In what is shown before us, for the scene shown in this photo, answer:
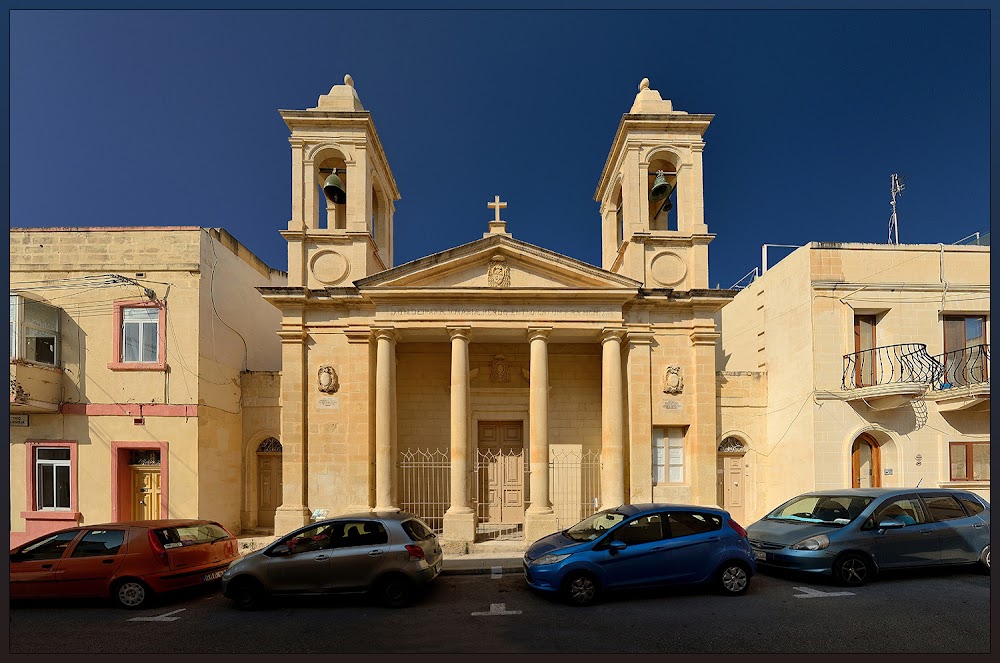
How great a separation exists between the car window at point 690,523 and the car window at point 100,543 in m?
8.07

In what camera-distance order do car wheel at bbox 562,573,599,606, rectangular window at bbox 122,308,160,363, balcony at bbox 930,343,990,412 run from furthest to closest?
rectangular window at bbox 122,308,160,363
balcony at bbox 930,343,990,412
car wheel at bbox 562,573,599,606

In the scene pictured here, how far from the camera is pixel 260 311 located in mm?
16797

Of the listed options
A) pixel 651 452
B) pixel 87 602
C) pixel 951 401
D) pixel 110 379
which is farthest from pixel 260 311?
pixel 951 401

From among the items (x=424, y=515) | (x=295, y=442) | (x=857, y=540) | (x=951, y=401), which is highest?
(x=951, y=401)

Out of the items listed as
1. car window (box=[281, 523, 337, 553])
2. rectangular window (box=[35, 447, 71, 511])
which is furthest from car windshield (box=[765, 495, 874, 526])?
rectangular window (box=[35, 447, 71, 511])

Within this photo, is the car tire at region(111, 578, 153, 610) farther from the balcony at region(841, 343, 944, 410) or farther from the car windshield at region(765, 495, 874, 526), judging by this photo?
the balcony at region(841, 343, 944, 410)

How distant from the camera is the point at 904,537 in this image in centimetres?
885

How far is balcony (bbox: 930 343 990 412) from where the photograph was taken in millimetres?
12688

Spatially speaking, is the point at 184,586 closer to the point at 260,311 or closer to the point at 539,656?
the point at 539,656

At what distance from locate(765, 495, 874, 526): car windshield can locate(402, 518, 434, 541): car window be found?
6318 millimetres

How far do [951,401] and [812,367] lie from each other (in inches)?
125

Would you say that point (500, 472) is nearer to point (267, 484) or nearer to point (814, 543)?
point (267, 484)

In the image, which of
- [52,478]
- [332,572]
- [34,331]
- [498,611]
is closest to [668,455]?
[498,611]

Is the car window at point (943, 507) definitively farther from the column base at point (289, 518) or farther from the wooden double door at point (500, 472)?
the column base at point (289, 518)
